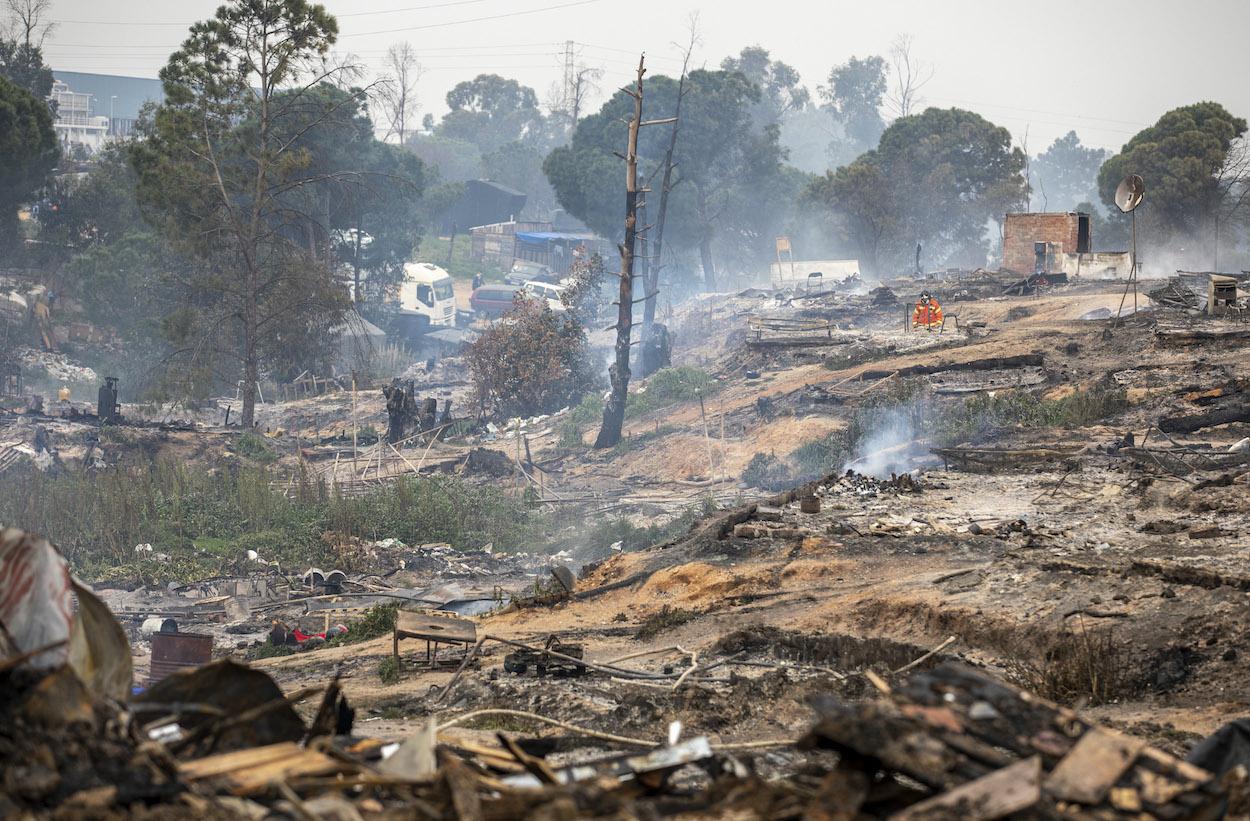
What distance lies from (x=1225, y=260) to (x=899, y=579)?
145 ft

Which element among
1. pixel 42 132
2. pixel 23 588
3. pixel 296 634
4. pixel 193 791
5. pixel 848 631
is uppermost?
pixel 42 132

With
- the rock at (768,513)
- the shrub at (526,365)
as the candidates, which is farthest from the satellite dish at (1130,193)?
the shrub at (526,365)

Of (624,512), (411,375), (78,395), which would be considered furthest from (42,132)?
(624,512)

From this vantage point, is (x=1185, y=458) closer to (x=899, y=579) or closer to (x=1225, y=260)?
(x=899, y=579)

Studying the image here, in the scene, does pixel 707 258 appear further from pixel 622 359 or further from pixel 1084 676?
pixel 1084 676

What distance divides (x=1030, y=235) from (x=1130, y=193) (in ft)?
58.4

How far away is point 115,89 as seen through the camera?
117938 millimetres

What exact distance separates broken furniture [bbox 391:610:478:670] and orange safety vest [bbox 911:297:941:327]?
63.2 ft

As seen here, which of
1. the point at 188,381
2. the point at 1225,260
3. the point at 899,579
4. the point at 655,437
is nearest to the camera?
the point at 899,579

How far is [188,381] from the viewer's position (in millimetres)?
27328

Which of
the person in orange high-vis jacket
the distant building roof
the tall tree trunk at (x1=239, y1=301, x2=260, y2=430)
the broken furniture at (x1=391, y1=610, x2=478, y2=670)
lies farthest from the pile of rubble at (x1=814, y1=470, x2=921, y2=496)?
the distant building roof

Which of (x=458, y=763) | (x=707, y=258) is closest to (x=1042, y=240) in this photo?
(x=707, y=258)

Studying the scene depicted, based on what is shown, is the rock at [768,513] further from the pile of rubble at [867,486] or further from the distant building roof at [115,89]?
the distant building roof at [115,89]

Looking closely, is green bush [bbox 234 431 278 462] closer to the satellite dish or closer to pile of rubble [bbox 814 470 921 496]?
pile of rubble [bbox 814 470 921 496]
